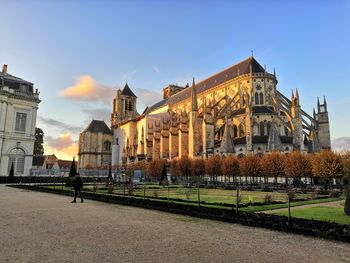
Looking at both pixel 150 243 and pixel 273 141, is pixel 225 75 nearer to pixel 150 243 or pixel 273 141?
pixel 273 141

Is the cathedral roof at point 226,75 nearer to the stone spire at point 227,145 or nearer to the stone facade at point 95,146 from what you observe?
the stone spire at point 227,145

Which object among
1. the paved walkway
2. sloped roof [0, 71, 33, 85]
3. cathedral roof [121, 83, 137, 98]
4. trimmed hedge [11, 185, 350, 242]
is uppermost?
cathedral roof [121, 83, 137, 98]

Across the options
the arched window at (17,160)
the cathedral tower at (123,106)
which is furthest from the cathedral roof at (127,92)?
the arched window at (17,160)

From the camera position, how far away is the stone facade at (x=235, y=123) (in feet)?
145

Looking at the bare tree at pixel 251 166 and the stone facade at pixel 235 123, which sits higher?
the stone facade at pixel 235 123

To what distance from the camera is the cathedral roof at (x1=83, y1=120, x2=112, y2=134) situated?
88562 mm

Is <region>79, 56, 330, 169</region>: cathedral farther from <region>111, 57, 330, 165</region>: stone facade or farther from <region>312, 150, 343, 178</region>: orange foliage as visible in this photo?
<region>312, 150, 343, 178</region>: orange foliage

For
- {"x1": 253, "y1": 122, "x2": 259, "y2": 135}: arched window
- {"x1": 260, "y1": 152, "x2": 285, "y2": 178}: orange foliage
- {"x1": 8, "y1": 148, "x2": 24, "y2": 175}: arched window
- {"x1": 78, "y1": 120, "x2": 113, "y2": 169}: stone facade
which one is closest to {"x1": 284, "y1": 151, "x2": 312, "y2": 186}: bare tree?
{"x1": 260, "y1": 152, "x2": 285, "y2": 178}: orange foliage

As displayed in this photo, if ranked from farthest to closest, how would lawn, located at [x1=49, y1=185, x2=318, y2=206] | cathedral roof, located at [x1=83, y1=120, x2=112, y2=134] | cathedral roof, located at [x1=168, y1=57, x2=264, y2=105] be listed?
cathedral roof, located at [x1=83, y1=120, x2=112, y2=134], cathedral roof, located at [x1=168, y1=57, x2=264, y2=105], lawn, located at [x1=49, y1=185, x2=318, y2=206]

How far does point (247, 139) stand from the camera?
43.0 m

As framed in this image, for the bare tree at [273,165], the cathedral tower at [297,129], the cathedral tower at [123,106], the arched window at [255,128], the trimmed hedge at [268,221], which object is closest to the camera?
the trimmed hedge at [268,221]

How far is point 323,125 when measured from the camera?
4994 centimetres

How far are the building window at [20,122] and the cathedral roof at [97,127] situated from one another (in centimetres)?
4930

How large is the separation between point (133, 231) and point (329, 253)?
4.57 metres
